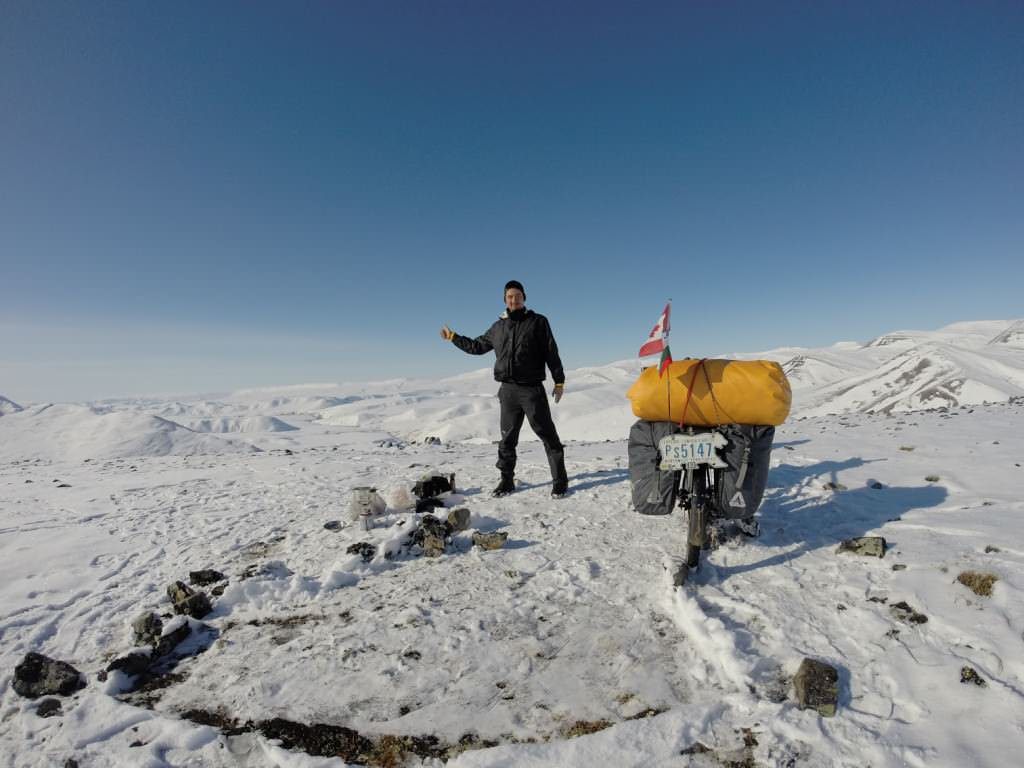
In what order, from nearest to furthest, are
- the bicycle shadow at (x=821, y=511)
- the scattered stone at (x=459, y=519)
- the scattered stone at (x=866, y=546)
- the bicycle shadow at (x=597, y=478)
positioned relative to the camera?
the scattered stone at (x=866, y=546), the bicycle shadow at (x=821, y=511), the scattered stone at (x=459, y=519), the bicycle shadow at (x=597, y=478)

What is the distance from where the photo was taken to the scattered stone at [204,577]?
14.8 ft

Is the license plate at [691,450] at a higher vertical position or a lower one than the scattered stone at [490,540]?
higher

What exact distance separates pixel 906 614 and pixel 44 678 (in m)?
5.96

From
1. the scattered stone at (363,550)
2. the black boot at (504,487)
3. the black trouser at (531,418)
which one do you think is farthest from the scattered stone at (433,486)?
the scattered stone at (363,550)

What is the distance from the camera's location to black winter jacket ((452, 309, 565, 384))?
6.56 m

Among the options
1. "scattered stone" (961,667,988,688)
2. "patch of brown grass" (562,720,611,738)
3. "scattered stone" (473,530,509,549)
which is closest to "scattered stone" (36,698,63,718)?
"patch of brown grass" (562,720,611,738)

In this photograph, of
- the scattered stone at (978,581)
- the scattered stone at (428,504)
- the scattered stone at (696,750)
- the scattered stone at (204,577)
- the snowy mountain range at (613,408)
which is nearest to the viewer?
the scattered stone at (696,750)

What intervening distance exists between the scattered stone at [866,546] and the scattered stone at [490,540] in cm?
336

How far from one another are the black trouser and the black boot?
166 mm

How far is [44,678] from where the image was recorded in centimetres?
298

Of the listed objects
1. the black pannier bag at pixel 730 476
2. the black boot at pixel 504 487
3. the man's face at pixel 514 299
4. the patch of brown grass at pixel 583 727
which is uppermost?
the man's face at pixel 514 299

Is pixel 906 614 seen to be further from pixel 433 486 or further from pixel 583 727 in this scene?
pixel 433 486

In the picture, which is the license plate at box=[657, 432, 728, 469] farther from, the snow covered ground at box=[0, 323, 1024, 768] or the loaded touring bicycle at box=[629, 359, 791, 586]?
the snow covered ground at box=[0, 323, 1024, 768]

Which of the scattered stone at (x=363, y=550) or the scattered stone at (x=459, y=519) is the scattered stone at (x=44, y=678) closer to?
the scattered stone at (x=363, y=550)
